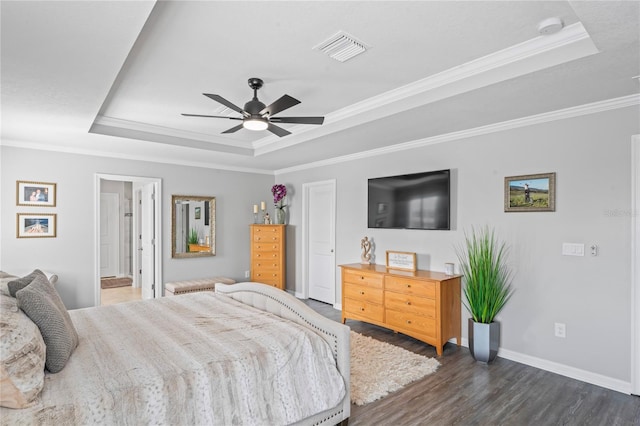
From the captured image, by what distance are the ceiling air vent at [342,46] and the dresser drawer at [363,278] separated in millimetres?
2602

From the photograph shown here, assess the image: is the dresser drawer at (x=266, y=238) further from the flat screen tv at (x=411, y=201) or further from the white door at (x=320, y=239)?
the flat screen tv at (x=411, y=201)

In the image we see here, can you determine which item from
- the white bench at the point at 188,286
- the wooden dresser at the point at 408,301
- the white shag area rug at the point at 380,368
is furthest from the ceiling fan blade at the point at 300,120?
the white bench at the point at 188,286

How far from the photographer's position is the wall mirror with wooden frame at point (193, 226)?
5691 mm

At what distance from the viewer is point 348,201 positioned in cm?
548

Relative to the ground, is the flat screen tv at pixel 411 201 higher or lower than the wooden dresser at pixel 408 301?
higher

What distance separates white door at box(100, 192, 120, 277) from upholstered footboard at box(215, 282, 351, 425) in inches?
253

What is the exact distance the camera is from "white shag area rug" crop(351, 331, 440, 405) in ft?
9.52

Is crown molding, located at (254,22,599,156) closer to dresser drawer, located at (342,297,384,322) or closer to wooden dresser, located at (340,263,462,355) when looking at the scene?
wooden dresser, located at (340,263,462,355)

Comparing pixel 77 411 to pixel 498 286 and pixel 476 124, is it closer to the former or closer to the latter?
pixel 498 286

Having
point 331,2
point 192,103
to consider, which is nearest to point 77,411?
point 331,2

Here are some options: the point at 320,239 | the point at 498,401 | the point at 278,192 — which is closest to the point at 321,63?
the point at 498,401

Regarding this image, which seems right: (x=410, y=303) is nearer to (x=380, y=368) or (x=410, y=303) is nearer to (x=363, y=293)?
(x=363, y=293)

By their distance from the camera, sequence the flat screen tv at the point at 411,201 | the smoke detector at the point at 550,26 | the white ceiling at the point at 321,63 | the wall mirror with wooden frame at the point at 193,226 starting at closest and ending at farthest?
the white ceiling at the point at 321,63
the smoke detector at the point at 550,26
the flat screen tv at the point at 411,201
the wall mirror with wooden frame at the point at 193,226

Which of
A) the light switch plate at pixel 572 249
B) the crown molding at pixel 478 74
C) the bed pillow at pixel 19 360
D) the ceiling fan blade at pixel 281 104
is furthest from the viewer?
the light switch plate at pixel 572 249
